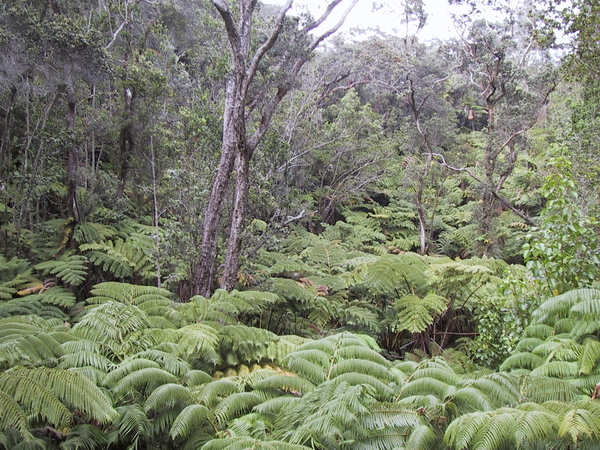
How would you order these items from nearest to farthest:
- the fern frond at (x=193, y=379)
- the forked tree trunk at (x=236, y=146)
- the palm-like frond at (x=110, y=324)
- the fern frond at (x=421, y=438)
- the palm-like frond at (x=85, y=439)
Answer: the fern frond at (x=421, y=438) → the palm-like frond at (x=85, y=439) → the fern frond at (x=193, y=379) → the palm-like frond at (x=110, y=324) → the forked tree trunk at (x=236, y=146)

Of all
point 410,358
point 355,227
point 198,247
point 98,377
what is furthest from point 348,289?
point 355,227

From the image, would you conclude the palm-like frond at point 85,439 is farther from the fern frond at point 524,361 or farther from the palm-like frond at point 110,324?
the fern frond at point 524,361

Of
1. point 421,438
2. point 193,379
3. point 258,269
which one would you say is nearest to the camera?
point 421,438

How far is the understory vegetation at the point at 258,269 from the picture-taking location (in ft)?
6.87

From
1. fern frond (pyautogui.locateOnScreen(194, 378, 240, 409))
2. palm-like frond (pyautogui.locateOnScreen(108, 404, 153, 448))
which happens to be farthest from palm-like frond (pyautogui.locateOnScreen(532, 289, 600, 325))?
palm-like frond (pyautogui.locateOnScreen(108, 404, 153, 448))

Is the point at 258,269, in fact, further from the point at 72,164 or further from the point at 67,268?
the point at 72,164

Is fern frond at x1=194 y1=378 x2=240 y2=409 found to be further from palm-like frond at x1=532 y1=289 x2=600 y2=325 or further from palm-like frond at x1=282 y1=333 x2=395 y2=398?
palm-like frond at x1=532 y1=289 x2=600 y2=325

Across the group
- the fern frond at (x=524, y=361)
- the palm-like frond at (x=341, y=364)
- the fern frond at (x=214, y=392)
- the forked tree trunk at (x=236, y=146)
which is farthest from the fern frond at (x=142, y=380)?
the forked tree trunk at (x=236, y=146)

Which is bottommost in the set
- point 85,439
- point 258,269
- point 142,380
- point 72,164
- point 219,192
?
point 85,439

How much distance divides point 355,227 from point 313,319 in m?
8.17

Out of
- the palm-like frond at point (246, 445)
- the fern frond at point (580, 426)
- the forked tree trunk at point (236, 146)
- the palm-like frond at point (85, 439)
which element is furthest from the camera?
the forked tree trunk at point (236, 146)

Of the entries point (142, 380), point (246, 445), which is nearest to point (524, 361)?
point (246, 445)

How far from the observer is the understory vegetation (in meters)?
2.09

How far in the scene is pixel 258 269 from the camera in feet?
21.0
